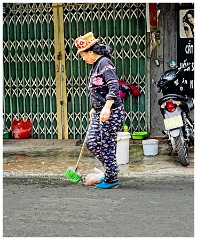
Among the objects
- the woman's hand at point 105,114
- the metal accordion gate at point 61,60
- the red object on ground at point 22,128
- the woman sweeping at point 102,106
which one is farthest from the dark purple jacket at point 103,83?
the red object on ground at point 22,128

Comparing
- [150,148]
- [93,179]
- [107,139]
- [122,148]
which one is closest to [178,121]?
[122,148]

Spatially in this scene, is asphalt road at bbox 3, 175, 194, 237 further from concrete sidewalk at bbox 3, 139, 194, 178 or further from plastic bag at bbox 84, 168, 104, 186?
concrete sidewalk at bbox 3, 139, 194, 178

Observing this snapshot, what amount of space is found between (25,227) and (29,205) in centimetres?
85

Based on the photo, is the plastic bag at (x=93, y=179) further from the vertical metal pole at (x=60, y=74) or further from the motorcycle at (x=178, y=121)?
the vertical metal pole at (x=60, y=74)

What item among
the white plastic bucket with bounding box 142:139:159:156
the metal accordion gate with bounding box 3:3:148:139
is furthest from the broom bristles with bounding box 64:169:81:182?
the metal accordion gate with bounding box 3:3:148:139

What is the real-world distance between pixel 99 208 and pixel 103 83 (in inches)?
60.3

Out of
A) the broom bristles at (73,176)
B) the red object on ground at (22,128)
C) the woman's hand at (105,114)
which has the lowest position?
the broom bristles at (73,176)

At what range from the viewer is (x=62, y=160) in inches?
335

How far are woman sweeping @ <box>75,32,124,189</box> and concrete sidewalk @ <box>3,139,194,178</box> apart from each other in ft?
3.13

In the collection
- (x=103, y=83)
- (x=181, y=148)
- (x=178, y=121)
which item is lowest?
(x=181, y=148)

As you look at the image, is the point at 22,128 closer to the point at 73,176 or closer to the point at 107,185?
the point at 73,176

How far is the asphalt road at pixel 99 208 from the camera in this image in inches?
197

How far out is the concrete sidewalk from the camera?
759 cm

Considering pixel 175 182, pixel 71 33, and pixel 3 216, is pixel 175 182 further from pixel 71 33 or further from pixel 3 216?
pixel 71 33
